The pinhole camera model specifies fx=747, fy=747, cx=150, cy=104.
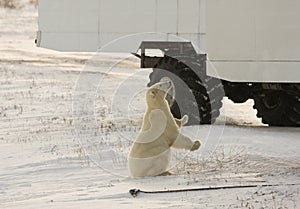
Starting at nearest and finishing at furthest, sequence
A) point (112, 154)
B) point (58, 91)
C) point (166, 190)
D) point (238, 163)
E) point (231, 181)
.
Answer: point (166, 190) → point (231, 181) → point (238, 163) → point (112, 154) → point (58, 91)

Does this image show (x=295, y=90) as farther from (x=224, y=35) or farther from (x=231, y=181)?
(x=231, y=181)

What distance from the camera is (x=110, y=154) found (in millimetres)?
8828

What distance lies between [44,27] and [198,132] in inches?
106

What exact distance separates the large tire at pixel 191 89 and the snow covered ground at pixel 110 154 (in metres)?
0.35

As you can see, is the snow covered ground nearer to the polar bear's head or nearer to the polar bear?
the polar bear

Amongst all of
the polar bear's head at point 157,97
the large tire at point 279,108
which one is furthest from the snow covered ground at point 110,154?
the polar bear's head at point 157,97

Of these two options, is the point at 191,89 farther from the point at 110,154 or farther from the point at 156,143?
the point at 156,143

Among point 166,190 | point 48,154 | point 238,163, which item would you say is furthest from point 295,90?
point 166,190

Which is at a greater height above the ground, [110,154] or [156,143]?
[156,143]

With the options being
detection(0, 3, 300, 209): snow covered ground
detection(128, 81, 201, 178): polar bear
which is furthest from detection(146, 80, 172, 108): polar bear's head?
detection(0, 3, 300, 209): snow covered ground

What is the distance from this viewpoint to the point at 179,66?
11375 millimetres

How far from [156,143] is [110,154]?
1.87 metres

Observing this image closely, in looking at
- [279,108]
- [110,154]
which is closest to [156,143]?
[110,154]

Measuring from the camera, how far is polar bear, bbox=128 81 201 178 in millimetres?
7059
